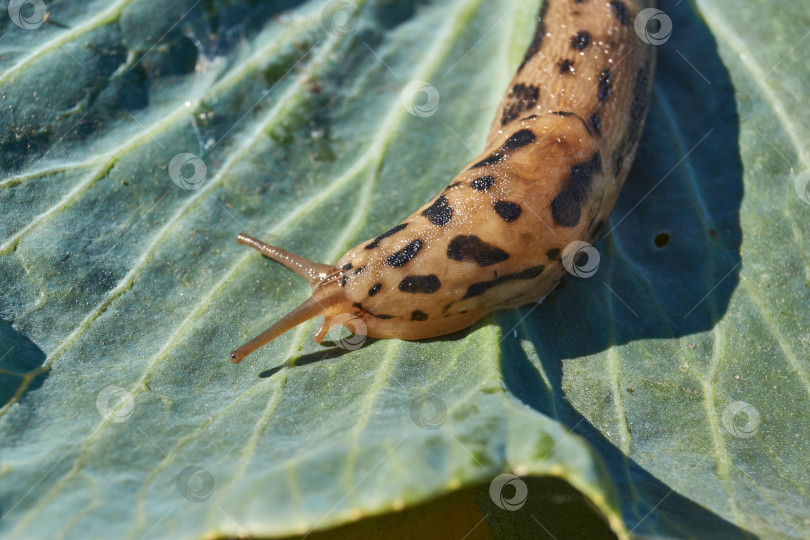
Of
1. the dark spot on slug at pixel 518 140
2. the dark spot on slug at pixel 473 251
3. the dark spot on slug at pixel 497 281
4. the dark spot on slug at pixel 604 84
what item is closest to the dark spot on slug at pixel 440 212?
the dark spot on slug at pixel 473 251

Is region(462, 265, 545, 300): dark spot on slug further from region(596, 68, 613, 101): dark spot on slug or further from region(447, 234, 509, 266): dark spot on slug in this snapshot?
region(596, 68, 613, 101): dark spot on slug

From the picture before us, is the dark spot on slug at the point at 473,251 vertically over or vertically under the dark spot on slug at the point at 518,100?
under

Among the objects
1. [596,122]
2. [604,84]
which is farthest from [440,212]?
[604,84]

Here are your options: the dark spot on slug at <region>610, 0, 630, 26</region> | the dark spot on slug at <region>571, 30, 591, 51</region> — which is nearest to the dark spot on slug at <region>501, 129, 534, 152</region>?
the dark spot on slug at <region>571, 30, 591, 51</region>

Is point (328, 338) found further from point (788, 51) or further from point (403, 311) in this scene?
point (788, 51)

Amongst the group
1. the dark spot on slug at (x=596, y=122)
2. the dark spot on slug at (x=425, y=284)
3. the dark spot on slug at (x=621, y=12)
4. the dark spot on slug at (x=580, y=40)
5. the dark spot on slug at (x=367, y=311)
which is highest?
the dark spot on slug at (x=621, y=12)

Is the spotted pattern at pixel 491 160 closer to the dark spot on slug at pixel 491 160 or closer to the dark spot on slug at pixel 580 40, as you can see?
the dark spot on slug at pixel 491 160

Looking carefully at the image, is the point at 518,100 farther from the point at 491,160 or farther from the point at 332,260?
the point at 332,260

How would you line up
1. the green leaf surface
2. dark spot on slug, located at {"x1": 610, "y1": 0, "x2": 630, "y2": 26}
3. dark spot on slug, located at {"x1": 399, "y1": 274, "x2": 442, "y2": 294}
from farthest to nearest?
dark spot on slug, located at {"x1": 610, "y1": 0, "x2": 630, "y2": 26} < dark spot on slug, located at {"x1": 399, "y1": 274, "x2": 442, "y2": 294} < the green leaf surface
